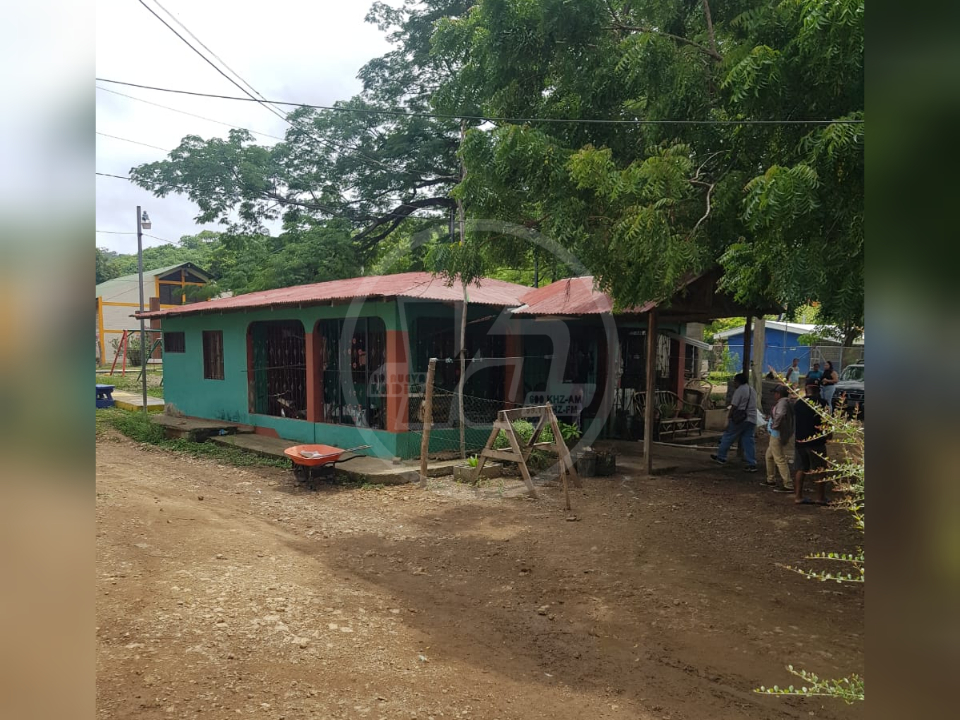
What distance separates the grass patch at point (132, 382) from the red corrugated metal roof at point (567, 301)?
13531 millimetres

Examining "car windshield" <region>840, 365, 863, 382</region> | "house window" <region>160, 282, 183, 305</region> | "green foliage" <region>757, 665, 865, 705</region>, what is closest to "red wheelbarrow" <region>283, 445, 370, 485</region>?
"green foliage" <region>757, 665, 865, 705</region>

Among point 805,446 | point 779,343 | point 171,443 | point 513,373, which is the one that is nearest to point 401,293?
point 513,373

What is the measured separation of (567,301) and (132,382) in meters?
18.8

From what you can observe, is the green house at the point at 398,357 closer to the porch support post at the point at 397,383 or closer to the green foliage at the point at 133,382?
the porch support post at the point at 397,383

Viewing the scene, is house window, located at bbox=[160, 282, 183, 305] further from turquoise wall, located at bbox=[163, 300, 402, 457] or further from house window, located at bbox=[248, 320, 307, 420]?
house window, located at bbox=[248, 320, 307, 420]

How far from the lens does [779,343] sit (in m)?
32.9

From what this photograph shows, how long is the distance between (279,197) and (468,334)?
507 inches

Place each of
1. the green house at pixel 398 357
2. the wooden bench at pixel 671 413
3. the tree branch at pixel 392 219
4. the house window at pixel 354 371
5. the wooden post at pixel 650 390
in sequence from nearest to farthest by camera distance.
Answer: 1. the wooden post at pixel 650 390
2. the green house at pixel 398 357
3. the house window at pixel 354 371
4. the wooden bench at pixel 671 413
5. the tree branch at pixel 392 219

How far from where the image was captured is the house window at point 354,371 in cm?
1141

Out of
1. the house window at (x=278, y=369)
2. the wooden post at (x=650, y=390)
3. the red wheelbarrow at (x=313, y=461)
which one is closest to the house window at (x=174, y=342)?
the house window at (x=278, y=369)

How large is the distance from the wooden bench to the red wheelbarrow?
250 inches
